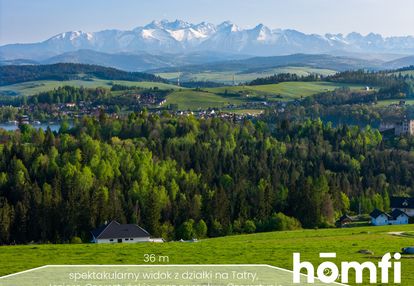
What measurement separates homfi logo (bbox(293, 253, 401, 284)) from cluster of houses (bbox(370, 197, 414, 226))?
31034 millimetres

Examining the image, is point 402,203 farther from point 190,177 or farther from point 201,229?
point 201,229

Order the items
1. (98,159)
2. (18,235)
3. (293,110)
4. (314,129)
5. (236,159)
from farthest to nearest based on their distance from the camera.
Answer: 1. (293,110)
2. (314,129)
3. (236,159)
4. (98,159)
5. (18,235)

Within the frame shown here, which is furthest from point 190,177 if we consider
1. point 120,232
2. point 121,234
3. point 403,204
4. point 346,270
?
point 346,270

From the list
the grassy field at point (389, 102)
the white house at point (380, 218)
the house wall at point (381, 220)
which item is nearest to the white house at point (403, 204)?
the white house at point (380, 218)

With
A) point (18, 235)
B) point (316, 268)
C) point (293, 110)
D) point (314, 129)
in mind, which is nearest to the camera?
point (316, 268)

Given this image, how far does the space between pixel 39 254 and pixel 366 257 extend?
727 inches

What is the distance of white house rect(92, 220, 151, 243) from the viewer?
5378cm

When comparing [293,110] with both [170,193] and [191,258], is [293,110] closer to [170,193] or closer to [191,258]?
[170,193]

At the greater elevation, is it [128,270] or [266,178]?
[128,270]

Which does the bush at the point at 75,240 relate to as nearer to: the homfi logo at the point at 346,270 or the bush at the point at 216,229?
the bush at the point at 216,229

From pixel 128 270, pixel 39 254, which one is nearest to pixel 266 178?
pixel 39 254

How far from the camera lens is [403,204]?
7188cm

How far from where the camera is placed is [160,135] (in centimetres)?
10450

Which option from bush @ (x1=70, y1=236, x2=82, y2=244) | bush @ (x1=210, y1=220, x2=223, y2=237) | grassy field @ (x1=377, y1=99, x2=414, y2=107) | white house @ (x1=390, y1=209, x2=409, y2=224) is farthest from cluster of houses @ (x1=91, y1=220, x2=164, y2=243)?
grassy field @ (x1=377, y1=99, x2=414, y2=107)
